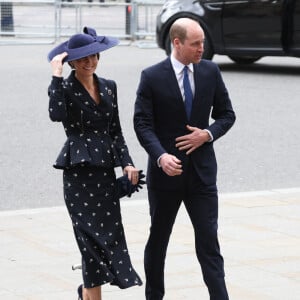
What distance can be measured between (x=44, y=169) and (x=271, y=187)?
2.17 m

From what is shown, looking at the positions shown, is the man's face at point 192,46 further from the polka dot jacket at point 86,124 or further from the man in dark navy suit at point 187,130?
the polka dot jacket at point 86,124

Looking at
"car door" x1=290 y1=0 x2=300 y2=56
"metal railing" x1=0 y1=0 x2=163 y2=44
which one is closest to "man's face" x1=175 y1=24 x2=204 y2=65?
"car door" x1=290 y1=0 x2=300 y2=56

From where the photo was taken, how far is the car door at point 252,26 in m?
17.0

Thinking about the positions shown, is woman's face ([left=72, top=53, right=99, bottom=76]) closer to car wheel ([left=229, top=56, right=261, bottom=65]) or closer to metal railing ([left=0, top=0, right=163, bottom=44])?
car wheel ([left=229, top=56, right=261, bottom=65])

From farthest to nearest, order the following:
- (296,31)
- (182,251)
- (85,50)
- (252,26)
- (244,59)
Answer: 1. (244,59)
2. (252,26)
3. (296,31)
4. (182,251)
5. (85,50)

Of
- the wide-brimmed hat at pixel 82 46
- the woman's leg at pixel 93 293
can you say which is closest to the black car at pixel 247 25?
the wide-brimmed hat at pixel 82 46

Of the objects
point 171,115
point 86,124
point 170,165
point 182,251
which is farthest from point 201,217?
point 182,251

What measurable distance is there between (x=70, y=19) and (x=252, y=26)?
8886 millimetres

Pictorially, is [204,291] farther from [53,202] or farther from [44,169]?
[44,169]

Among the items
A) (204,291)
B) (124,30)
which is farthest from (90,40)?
(124,30)

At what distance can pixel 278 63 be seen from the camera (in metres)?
19.5

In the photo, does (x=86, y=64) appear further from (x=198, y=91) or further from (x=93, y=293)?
(x=93, y=293)

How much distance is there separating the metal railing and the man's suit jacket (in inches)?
737

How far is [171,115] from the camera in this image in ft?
18.4
